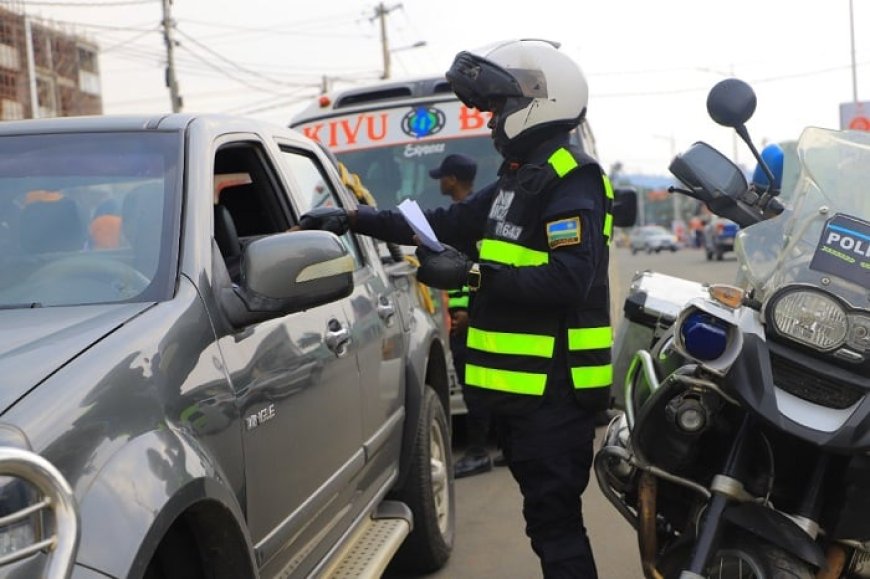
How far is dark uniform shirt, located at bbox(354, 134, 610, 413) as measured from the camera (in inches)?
125

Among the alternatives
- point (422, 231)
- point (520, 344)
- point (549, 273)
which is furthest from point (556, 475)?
point (422, 231)

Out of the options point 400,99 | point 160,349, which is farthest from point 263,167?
point 400,99

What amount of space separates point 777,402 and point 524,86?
4.46ft

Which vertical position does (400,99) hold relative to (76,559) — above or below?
above

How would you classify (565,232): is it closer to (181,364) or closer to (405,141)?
(181,364)

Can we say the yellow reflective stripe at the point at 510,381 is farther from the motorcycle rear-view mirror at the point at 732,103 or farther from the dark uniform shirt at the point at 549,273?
the motorcycle rear-view mirror at the point at 732,103

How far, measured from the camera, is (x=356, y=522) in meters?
3.51

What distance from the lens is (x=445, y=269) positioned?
3.16 metres

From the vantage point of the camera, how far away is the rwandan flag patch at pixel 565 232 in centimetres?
317

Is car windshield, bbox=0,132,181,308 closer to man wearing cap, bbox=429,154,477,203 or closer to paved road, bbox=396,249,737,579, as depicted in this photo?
paved road, bbox=396,249,737,579

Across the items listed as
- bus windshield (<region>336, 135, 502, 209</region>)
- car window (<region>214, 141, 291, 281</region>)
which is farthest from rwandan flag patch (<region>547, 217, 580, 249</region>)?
bus windshield (<region>336, 135, 502, 209</region>)

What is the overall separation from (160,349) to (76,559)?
1.92 ft

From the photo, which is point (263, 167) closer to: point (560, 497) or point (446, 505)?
point (560, 497)

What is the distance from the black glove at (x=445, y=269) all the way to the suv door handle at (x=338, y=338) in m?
0.32
